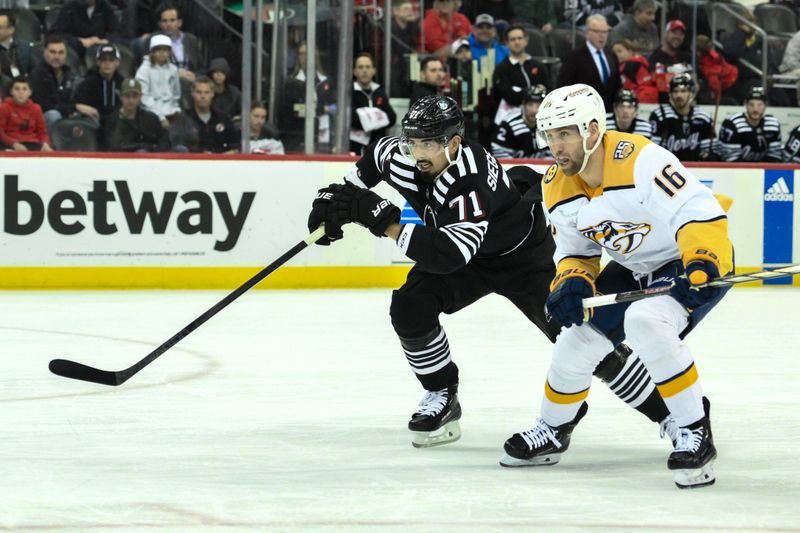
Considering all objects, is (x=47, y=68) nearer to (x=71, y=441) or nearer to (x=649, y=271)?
(x=71, y=441)

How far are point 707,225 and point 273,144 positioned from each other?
5.78 metres

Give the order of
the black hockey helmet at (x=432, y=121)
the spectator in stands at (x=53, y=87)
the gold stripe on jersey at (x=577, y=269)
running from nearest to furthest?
the gold stripe on jersey at (x=577, y=269)
the black hockey helmet at (x=432, y=121)
the spectator in stands at (x=53, y=87)

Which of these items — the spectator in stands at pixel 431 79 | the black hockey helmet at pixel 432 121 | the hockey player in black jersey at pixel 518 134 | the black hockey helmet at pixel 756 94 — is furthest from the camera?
the black hockey helmet at pixel 756 94

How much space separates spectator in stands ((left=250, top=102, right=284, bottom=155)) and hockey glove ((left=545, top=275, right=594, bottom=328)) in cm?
549

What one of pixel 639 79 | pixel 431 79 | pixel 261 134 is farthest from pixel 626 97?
pixel 261 134

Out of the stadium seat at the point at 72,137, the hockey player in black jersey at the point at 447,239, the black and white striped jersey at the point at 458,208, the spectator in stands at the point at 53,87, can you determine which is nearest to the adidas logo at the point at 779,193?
the stadium seat at the point at 72,137

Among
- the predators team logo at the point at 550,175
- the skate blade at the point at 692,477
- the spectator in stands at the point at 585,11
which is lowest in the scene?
the skate blade at the point at 692,477

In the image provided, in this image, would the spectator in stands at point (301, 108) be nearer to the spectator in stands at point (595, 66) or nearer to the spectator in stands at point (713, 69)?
the spectator in stands at point (595, 66)

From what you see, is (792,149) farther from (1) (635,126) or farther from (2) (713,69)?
(1) (635,126)

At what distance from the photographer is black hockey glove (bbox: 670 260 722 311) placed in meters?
3.12

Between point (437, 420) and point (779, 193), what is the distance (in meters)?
6.00

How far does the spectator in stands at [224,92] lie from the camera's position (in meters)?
8.69

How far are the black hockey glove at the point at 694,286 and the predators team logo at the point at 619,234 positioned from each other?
197 millimetres

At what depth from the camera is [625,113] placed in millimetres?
9336
